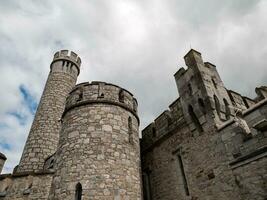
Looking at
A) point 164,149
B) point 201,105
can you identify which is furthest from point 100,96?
point 201,105

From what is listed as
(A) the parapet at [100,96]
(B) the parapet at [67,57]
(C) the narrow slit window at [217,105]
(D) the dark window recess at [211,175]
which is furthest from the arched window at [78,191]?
(B) the parapet at [67,57]

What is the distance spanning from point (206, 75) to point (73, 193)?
563 centimetres

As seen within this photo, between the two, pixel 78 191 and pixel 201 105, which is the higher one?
pixel 201 105

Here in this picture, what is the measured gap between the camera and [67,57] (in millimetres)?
15242

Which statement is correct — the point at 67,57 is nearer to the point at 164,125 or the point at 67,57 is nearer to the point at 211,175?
the point at 164,125

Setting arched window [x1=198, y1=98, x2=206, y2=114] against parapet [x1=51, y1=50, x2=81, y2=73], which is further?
parapet [x1=51, y1=50, x2=81, y2=73]

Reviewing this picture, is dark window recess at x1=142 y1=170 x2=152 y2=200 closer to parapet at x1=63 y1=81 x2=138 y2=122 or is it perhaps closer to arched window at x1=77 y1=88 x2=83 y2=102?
parapet at x1=63 y1=81 x2=138 y2=122

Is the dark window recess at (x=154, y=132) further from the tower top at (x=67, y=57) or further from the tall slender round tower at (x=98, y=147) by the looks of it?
the tower top at (x=67, y=57)

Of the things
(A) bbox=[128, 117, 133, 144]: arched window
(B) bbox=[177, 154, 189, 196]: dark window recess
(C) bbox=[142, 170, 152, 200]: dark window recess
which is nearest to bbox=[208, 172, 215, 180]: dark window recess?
(B) bbox=[177, 154, 189, 196]: dark window recess

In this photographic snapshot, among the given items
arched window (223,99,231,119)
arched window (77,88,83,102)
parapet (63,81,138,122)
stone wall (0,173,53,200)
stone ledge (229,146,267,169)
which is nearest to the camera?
stone ledge (229,146,267,169)

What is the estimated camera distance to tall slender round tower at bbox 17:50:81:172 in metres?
10.3

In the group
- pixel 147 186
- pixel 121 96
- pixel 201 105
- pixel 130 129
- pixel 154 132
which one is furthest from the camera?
pixel 154 132

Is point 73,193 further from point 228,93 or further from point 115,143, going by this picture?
point 228,93

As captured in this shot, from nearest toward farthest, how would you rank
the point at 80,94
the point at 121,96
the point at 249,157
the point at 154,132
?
the point at 249,157, the point at 80,94, the point at 121,96, the point at 154,132
